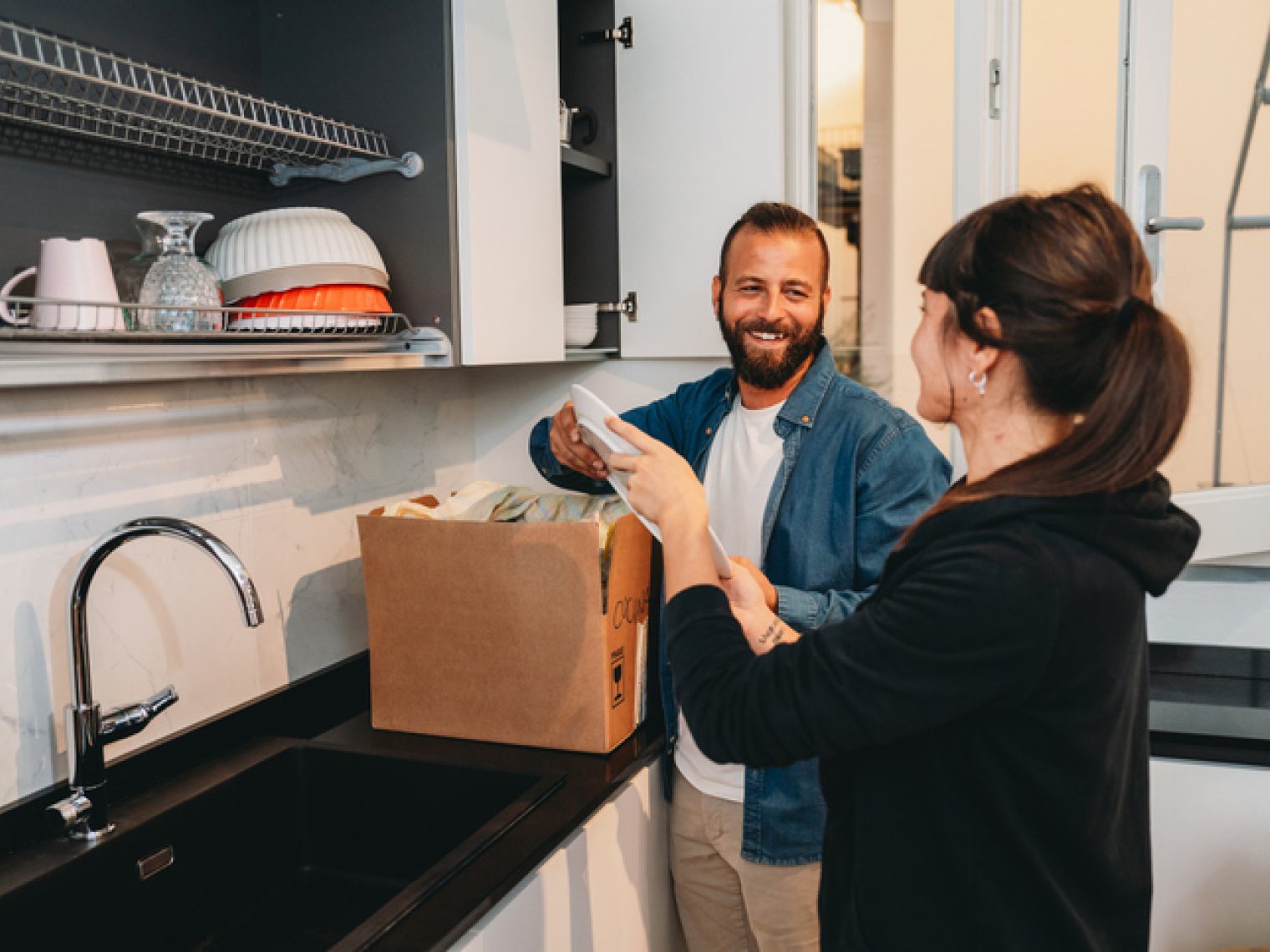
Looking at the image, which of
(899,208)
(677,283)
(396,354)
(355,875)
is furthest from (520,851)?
(899,208)

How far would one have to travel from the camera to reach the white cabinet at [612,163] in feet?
5.19

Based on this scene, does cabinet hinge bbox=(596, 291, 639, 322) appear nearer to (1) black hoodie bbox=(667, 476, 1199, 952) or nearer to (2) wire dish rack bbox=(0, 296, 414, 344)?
(2) wire dish rack bbox=(0, 296, 414, 344)

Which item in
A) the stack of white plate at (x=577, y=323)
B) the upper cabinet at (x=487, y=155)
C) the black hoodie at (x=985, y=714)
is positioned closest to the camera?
the black hoodie at (x=985, y=714)

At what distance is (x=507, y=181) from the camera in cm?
166

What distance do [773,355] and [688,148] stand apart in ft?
1.88

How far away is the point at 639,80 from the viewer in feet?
6.52

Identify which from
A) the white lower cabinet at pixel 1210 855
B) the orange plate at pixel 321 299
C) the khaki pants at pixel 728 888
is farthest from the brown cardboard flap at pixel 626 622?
the white lower cabinet at pixel 1210 855

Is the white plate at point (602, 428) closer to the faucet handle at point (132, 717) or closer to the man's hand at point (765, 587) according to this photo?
the man's hand at point (765, 587)

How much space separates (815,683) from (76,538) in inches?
38.2

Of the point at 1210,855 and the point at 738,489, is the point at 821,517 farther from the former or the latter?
the point at 1210,855

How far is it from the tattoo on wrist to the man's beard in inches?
22.6

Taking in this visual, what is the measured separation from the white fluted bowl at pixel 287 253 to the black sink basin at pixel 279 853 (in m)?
0.65

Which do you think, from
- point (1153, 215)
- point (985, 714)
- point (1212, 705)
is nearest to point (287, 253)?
point (985, 714)

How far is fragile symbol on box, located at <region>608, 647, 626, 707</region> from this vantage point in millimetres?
1479
